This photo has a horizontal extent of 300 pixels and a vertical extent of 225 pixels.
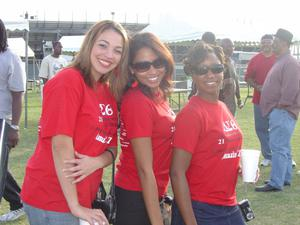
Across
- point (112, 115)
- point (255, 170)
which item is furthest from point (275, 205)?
point (112, 115)

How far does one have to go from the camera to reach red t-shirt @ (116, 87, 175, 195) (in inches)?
100

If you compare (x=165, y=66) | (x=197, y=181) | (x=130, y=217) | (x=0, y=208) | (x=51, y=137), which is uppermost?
(x=165, y=66)

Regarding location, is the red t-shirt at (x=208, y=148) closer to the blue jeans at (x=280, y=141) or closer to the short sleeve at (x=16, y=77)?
the short sleeve at (x=16, y=77)

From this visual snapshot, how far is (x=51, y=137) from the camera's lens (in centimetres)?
233

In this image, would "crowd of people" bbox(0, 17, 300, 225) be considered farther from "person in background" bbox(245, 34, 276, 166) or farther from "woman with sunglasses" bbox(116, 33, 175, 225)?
"person in background" bbox(245, 34, 276, 166)

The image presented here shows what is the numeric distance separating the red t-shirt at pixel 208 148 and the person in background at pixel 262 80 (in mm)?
5238

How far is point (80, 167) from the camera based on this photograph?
2.36m

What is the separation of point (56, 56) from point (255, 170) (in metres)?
8.86

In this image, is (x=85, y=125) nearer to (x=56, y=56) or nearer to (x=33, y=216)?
(x=33, y=216)

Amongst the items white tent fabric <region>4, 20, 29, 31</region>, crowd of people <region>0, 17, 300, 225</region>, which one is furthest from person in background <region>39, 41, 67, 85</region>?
crowd of people <region>0, 17, 300, 225</region>

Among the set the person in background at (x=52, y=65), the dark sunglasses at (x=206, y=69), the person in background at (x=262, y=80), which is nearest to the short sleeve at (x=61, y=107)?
the dark sunglasses at (x=206, y=69)

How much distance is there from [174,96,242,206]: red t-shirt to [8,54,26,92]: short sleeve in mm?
2497

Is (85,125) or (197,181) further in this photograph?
(197,181)

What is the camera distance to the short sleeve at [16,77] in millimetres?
4730
